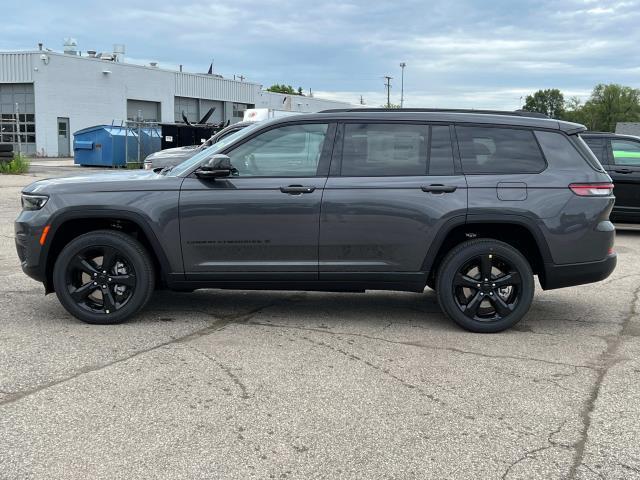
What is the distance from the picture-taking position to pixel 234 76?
59344 millimetres

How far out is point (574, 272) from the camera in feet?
17.9

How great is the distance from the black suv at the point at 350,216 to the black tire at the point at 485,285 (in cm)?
1

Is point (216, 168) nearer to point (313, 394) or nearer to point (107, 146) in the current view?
point (313, 394)

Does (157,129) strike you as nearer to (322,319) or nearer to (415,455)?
(322,319)

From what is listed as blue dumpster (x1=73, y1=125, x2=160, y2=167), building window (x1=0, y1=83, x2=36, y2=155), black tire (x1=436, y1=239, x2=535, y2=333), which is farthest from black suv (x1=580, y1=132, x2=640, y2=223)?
building window (x1=0, y1=83, x2=36, y2=155)

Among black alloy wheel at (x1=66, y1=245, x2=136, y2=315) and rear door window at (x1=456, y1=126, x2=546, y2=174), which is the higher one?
rear door window at (x1=456, y1=126, x2=546, y2=174)

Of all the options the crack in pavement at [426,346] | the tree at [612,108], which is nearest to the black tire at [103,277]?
the crack in pavement at [426,346]

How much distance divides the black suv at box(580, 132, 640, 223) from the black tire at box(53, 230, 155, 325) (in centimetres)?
867

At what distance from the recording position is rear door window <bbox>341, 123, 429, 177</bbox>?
214 inches

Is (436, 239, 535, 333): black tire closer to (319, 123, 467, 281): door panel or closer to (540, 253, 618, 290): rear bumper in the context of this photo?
(540, 253, 618, 290): rear bumper

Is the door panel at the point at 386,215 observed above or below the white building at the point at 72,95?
below

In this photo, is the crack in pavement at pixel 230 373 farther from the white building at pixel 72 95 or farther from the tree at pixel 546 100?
the tree at pixel 546 100

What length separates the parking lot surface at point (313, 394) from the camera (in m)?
3.27

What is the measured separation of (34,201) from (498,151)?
3.97m
